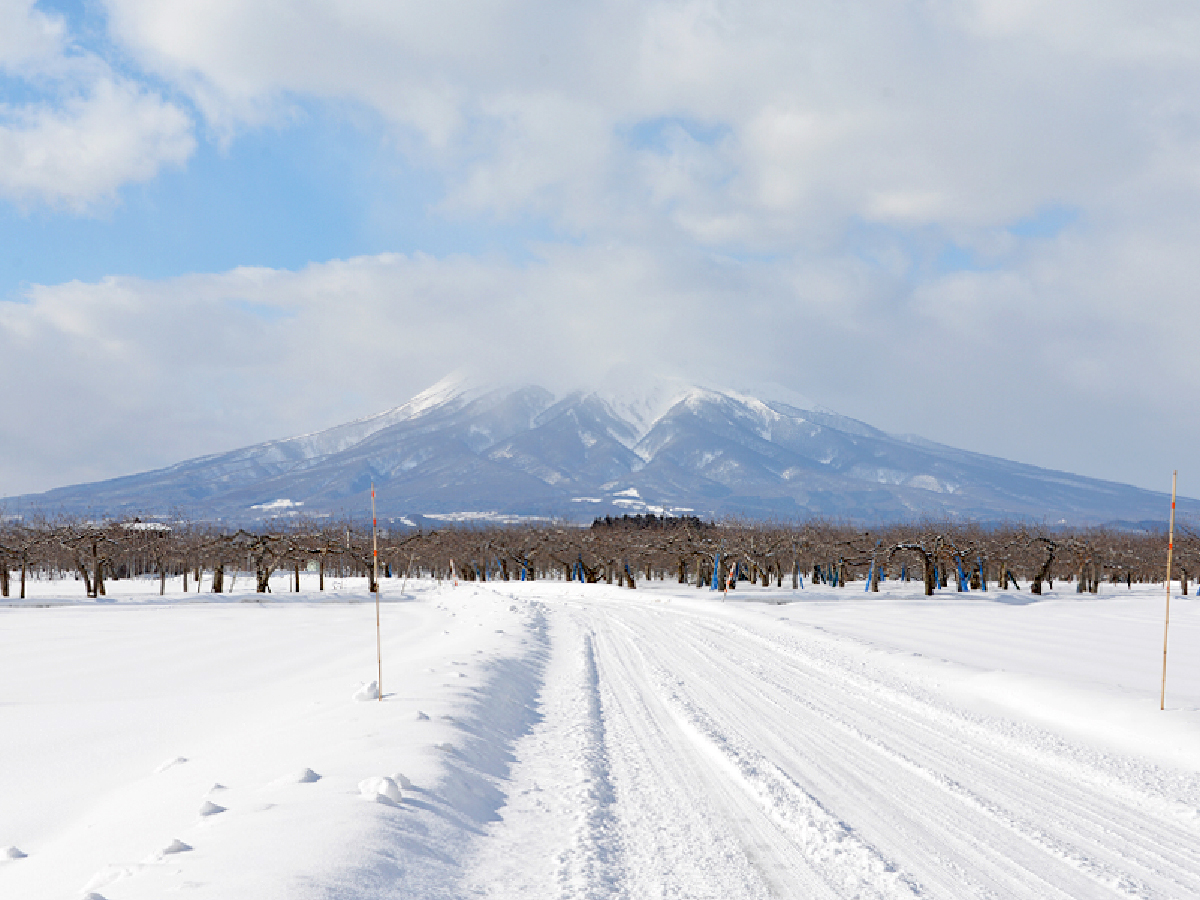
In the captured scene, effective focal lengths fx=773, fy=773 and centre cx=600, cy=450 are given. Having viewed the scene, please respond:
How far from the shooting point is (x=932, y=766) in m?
8.28

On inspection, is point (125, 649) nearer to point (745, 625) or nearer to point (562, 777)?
point (745, 625)

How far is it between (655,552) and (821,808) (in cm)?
7012

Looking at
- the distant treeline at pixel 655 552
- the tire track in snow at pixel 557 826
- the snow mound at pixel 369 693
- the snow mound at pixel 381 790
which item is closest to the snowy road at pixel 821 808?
the tire track in snow at pixel 557 826

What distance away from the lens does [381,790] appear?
21.5 ft

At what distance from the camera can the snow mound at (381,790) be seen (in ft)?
21.4

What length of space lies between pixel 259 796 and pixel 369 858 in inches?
88.2

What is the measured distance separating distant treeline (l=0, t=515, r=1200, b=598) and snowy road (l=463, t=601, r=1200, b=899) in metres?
44.9

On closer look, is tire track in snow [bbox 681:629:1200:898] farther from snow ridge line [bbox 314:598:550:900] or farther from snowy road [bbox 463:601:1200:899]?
snow ridge line [bbox 314:598:550:900]

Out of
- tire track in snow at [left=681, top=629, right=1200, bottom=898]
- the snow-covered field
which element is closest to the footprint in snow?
the snow-covered field

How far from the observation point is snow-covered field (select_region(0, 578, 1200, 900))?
5316 millimetres

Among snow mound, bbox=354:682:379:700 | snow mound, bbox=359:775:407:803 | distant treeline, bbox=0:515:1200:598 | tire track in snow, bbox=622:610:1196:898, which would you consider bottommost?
distant treeline, bbox=0:515:1200:598

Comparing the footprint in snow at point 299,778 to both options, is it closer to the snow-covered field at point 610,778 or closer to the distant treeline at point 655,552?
the snow-covered field at point 610,778

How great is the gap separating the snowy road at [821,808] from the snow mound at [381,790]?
94 centimetres

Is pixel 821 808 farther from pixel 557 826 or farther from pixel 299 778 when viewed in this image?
pixel 299 778
